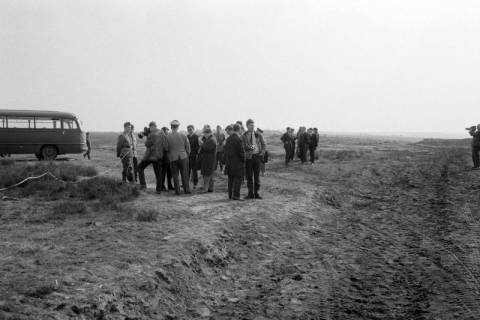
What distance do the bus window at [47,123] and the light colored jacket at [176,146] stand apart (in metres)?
15.4

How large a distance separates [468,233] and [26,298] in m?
8.39

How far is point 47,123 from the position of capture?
25.4m

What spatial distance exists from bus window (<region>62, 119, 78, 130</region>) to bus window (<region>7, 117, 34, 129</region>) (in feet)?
5.46

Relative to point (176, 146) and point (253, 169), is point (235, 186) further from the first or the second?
point (176, 146)

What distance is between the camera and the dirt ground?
549 centimetres

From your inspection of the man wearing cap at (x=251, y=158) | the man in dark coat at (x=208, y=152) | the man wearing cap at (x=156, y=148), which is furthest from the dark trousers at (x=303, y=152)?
the man wearing cap at (x=156, y=148)

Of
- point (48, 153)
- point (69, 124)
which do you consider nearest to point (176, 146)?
point (48, 153)

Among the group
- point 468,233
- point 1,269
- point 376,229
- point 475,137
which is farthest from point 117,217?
point 475,137

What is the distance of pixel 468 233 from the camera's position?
9430 mm

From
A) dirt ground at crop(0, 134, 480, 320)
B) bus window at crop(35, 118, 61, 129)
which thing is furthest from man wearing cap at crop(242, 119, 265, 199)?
bus window at crop(35, 118, 61, 129)

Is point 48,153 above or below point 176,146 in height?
below

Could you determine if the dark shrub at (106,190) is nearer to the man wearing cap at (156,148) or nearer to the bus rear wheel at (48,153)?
the man wearing cap at (156,148)

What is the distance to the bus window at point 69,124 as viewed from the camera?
25.8 metres

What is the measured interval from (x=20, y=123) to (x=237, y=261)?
2104cm
